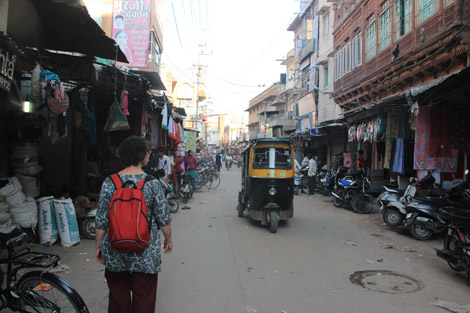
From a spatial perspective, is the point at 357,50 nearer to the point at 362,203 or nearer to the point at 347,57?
the point at 347,57

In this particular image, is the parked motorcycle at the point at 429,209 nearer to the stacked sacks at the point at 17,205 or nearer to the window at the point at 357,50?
the stacked sacks at the point at 17,205

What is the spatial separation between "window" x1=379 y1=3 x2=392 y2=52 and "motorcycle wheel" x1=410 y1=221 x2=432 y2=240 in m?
8.43

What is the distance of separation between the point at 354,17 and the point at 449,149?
Result: 1105cm

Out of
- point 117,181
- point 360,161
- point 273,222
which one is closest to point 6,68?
point 117,181

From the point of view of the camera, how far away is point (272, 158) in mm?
8953

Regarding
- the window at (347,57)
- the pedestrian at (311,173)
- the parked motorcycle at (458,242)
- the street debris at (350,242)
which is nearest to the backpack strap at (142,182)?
the parked motorcycle at (458,242)

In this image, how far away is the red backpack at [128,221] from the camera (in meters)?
2.62

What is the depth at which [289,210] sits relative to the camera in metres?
8.80

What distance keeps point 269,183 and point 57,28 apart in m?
5.37

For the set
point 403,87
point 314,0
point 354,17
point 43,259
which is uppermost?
point 314,0

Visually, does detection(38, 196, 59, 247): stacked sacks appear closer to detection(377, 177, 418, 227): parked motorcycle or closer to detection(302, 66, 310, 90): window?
detection(377, 177, 418, 227): parked motorcycle

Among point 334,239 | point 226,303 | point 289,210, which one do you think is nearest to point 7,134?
point 226,303

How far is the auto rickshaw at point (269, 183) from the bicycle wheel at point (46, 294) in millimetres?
5779

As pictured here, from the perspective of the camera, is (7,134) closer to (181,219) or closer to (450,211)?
(181,219)
